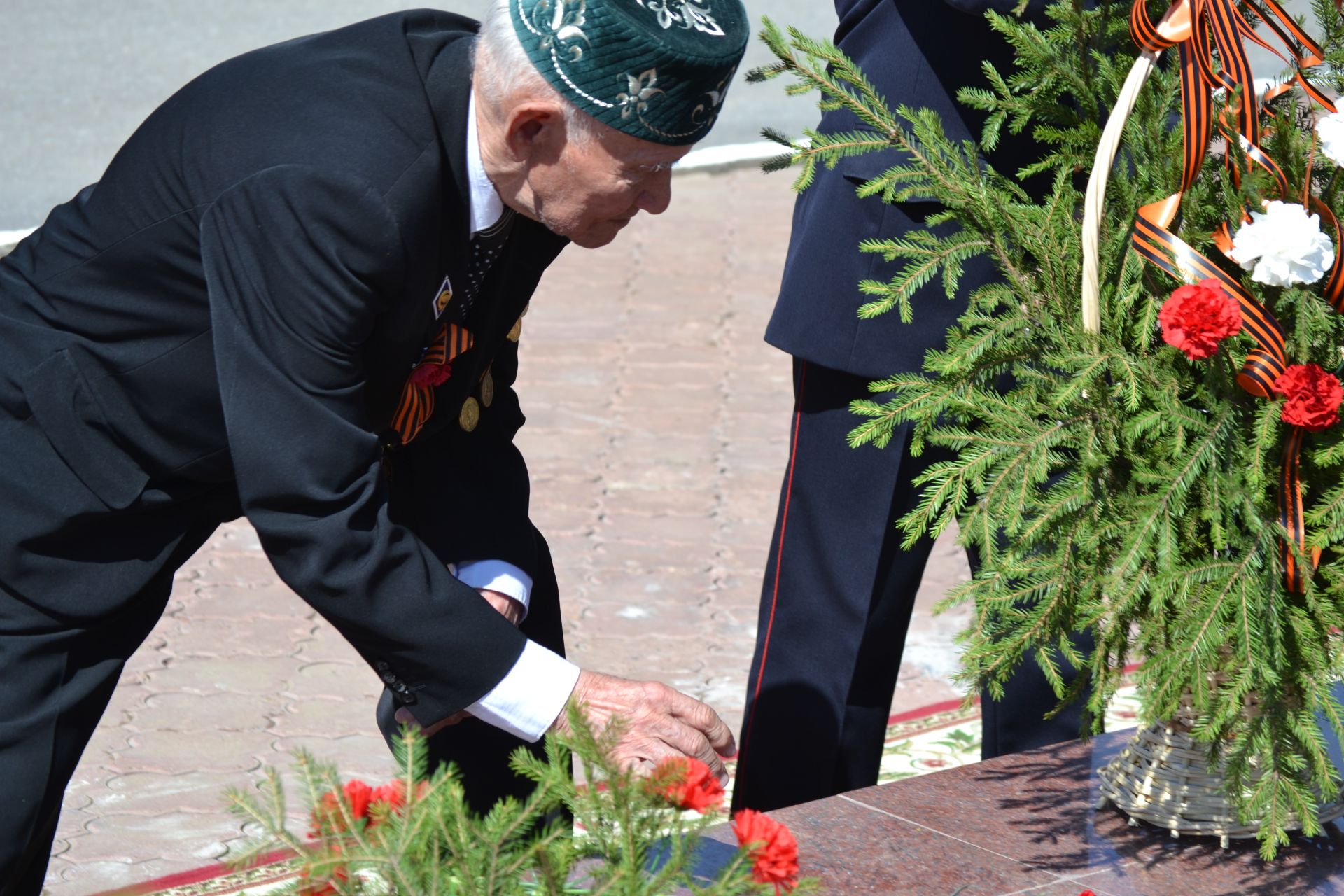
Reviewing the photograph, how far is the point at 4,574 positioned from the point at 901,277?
42.1 inches

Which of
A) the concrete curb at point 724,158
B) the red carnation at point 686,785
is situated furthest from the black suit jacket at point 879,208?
the concrete curb at point 724,158

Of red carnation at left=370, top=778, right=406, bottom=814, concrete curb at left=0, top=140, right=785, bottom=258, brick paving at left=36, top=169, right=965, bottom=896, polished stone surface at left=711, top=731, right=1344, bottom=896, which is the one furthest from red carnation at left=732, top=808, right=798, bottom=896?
concrete curb at left=0, top=140, right=785, bottom=258

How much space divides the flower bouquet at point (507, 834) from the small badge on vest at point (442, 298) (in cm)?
63

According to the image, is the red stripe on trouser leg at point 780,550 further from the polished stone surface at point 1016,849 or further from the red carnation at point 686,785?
the red carnation at point 686,785

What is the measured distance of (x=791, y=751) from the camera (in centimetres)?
262

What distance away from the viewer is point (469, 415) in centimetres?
206

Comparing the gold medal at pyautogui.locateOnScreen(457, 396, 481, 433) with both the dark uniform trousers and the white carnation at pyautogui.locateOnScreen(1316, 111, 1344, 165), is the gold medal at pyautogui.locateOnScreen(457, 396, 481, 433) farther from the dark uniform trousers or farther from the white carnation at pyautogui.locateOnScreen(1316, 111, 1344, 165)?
the white carnation at pyautogui.locateOnScreen(1316, 111, 1344, 165)

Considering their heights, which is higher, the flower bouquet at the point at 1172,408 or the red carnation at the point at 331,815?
the flower bouquet at the point at 1172,408

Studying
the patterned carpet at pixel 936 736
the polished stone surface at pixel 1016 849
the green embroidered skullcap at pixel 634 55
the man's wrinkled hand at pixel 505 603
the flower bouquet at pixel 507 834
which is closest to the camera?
the flower bouquet at pixel 507 834

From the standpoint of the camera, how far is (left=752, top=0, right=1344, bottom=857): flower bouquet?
162cm

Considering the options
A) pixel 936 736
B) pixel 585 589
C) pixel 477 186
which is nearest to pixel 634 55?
pixel 477 186

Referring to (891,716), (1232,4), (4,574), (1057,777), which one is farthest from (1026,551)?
(891,716)

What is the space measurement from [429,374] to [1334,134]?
1.02 m

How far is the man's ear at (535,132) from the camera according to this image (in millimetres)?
1574
